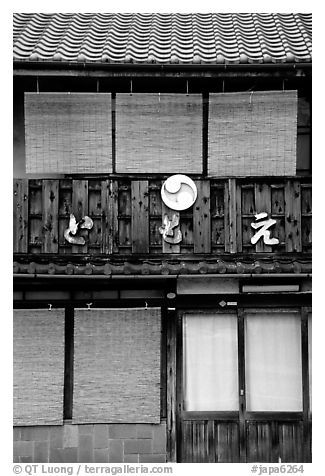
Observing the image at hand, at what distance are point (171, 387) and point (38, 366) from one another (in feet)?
8.27

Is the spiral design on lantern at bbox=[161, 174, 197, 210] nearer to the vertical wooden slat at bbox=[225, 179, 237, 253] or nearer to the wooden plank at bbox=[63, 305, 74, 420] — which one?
the vertical wooden slat at bbox=[225, 179, 237, 253]

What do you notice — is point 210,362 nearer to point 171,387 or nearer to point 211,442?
point 171,387

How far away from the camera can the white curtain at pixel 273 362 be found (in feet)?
38.2

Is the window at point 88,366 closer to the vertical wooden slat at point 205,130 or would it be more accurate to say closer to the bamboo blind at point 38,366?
the bamboo blind at point 38,366

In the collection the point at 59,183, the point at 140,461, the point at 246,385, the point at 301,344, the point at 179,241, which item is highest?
the point at 59,183

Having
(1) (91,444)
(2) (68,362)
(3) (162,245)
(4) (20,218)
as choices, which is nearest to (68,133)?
(4) (20,218)

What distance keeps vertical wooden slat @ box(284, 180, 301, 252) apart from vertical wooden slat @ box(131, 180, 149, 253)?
252cm

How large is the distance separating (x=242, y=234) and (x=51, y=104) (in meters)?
4.22

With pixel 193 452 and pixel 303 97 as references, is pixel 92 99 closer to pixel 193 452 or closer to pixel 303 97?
pixel 303 97

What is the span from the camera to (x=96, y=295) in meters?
11.9

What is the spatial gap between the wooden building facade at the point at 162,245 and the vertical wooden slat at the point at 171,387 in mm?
26

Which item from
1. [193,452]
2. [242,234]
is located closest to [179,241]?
[242,234]

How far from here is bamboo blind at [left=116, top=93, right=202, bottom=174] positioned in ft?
37.8

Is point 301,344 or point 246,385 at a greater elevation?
point 301,344
